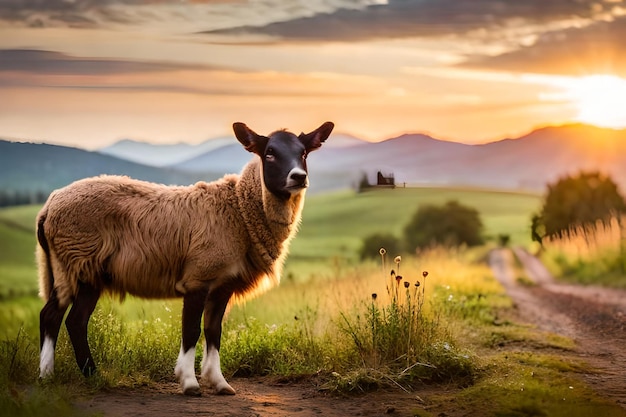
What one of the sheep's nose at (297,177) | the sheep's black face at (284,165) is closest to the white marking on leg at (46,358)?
the sheep's black face at (284,165)

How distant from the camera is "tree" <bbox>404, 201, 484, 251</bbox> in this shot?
38.5m

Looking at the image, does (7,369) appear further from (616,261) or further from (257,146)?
(616,261)

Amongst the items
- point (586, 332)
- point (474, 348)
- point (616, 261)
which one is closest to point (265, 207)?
point (474, 348)

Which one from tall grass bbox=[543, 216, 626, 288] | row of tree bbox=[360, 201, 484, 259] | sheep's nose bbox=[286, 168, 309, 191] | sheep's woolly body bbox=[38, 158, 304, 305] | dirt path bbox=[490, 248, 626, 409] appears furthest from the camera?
row of tree bbox=[360, 201, 484, 259]

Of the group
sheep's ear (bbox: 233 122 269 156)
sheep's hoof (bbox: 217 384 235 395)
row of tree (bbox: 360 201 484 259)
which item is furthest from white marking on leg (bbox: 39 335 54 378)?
row of tree (bbox: 360 201 484 259)

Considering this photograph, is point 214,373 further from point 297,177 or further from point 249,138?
point 249,138

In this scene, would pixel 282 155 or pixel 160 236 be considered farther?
pixel 160 236

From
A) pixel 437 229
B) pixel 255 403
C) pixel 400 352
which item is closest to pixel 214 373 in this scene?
pixel 255 403

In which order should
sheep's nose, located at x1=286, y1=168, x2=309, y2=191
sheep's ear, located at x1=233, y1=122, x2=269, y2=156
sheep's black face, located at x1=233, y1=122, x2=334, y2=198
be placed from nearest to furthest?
sheep's nose, located at x1=286, y1=168, x2=309, y2=191, sheep's black face, located at x1=233, y1=122, x2=334, y2=198, sheep's ear, located at x1=233, y1=122, x2=269, y2=156

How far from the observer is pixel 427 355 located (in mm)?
9664

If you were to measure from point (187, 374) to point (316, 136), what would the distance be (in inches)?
122

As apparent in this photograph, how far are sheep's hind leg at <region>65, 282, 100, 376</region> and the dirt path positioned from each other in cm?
565

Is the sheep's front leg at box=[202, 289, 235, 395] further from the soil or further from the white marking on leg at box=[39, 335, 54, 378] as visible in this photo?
the white marking on leg at box=[39, 335, 54, 378]

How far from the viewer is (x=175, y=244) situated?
940cm
